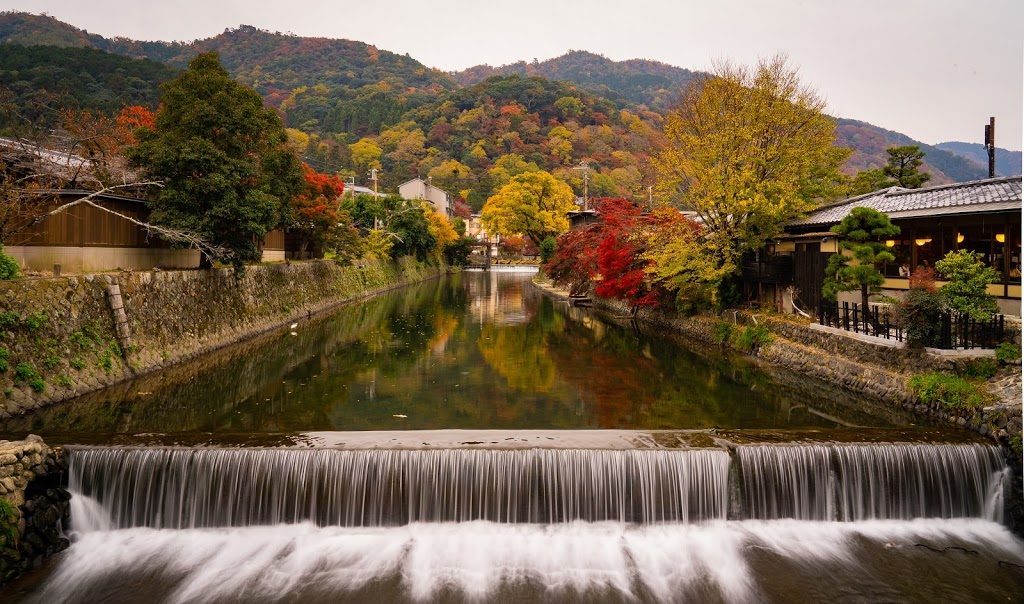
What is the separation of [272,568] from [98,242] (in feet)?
50.1

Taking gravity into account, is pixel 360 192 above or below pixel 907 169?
above

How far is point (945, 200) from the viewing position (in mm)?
16000

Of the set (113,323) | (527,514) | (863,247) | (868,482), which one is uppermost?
(863,247)

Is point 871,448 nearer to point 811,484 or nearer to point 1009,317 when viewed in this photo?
point 811,484

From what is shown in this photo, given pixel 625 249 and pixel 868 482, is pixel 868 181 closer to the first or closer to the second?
pixel 625 249

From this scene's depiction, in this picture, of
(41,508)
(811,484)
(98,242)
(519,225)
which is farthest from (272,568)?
(519,225)

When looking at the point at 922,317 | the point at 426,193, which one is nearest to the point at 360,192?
the point at 426,193

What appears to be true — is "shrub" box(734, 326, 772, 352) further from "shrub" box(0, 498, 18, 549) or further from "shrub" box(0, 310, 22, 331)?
"shrub" box(0, 310, 22, 331)

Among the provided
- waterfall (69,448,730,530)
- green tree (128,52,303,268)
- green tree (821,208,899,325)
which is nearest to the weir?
waterfall (69,448,730,530)

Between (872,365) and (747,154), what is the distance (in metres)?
9.82

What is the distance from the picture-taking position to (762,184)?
2089 cm

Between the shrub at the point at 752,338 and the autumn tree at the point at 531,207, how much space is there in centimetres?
3537

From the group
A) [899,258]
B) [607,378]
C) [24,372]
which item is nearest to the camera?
[24,372]

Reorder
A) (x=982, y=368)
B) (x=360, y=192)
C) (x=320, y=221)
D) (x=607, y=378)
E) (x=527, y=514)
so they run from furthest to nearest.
→ (x=360, y=192)
(x=320, y=221)
(x=607, y=378)
(x=982, y=368)
(x=527, y=514)
